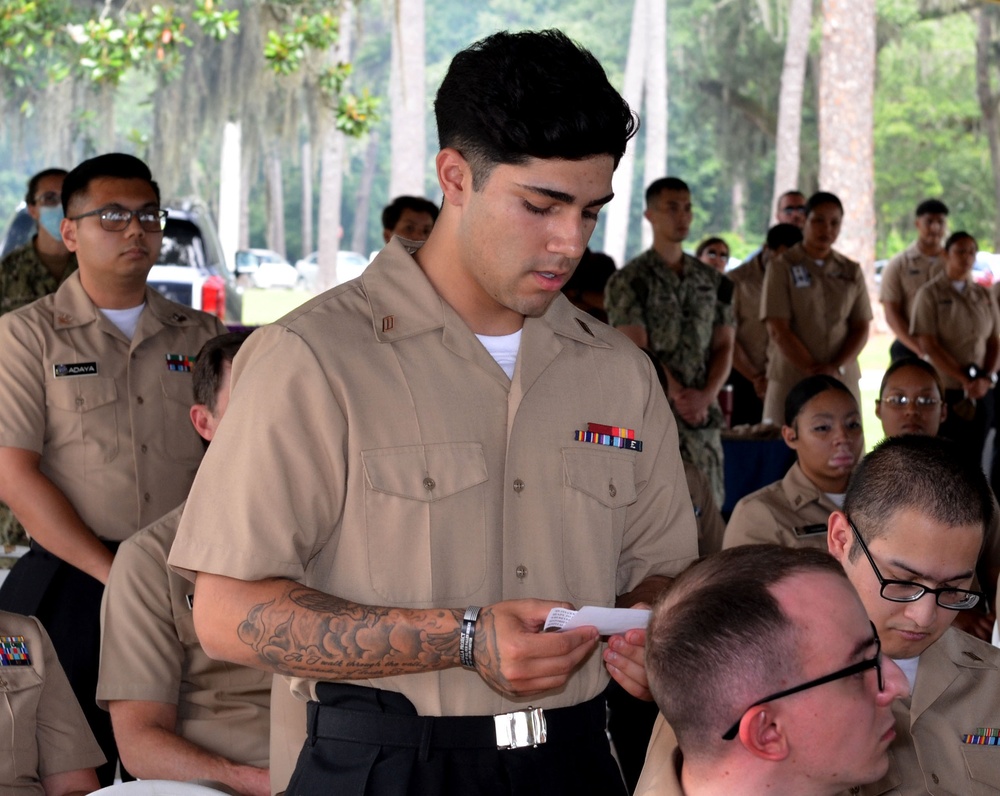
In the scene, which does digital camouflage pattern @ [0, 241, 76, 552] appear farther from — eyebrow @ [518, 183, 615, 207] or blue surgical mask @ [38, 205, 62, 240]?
eyebrow @ [518, 183, 615, 207]

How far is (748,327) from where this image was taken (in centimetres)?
903

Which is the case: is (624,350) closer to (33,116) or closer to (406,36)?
(406,36)

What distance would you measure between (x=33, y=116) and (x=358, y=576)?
26.9 m

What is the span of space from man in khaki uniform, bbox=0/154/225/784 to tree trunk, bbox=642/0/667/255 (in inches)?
944

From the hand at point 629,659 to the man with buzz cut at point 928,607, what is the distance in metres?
0.78

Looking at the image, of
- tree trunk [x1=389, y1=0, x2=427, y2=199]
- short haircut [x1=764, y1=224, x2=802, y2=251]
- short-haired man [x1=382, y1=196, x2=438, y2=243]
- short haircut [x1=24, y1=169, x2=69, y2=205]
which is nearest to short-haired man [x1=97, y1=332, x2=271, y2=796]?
short haircut [x1=24, y1=169, x2=69, y2=205]

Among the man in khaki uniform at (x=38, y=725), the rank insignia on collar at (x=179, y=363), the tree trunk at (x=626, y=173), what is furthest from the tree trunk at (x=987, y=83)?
the man in khaki uniform at (x=38, y=725)

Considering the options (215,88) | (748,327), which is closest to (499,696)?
(748,327)

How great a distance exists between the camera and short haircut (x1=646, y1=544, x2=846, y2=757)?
1601 millimetres

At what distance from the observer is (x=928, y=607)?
8.53ft

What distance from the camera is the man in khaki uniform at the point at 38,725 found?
8.65ft

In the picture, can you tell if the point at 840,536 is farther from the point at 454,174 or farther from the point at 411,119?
the point at 411,119

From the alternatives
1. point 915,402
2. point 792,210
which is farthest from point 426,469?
point 792,210

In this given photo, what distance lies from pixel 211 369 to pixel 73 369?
706mm
